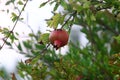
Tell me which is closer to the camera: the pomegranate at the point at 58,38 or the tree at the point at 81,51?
the pomegranate at the point at 58,38

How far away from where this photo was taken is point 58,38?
2178 mm

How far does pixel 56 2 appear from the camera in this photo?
2.51m

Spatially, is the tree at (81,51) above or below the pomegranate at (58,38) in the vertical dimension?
below

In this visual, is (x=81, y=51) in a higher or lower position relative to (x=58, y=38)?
lower

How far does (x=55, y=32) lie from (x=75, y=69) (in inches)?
57.8

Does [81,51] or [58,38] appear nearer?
[58,38]

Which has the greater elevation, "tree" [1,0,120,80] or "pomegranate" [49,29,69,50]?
"pomegranate" [49,29,69,50]

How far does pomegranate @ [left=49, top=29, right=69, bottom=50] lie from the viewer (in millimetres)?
2159

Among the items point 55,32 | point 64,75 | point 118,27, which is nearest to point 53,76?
point 64,75

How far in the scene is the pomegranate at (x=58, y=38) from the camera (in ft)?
7.08

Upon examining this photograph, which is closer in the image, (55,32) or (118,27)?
(55,32)

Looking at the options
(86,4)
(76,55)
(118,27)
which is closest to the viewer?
(86,4)

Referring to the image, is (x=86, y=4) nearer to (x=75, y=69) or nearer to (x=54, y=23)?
(x=54, y=23)

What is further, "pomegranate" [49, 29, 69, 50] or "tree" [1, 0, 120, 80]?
"tree" [1, 0, 120, 80]
